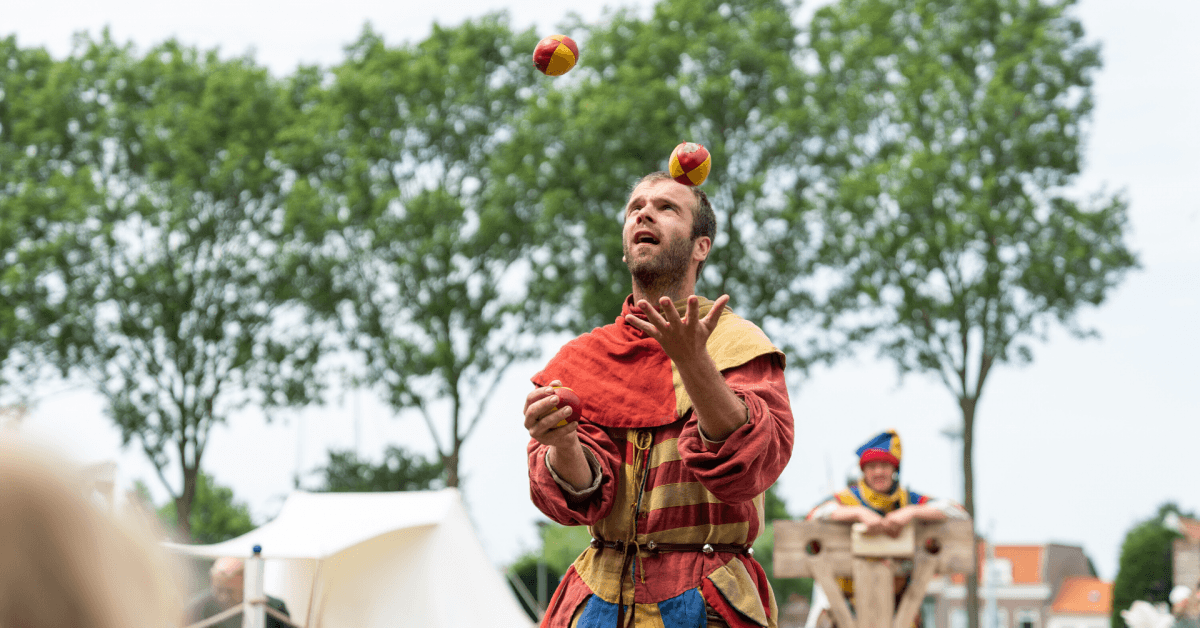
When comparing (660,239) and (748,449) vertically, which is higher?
(660,239)

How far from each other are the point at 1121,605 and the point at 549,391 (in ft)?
65.9

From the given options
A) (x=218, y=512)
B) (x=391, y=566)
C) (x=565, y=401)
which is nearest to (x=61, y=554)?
(x=565, y=401)

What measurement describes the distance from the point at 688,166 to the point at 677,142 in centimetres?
1670

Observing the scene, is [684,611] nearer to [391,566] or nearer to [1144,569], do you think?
[391,566]

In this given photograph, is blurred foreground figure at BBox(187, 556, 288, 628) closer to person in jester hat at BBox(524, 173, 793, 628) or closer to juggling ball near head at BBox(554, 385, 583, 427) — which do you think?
person in jester hat at BBox(524, 173, 793, 628)

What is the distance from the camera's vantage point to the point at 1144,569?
19.9 m

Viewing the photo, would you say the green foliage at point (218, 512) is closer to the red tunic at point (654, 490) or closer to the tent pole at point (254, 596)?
the tent pole at point (254, 596)

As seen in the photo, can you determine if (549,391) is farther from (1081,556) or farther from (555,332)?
(1081,556)

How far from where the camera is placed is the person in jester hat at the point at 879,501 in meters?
5.41

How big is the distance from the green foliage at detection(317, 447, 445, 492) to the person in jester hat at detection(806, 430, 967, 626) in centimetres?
1690

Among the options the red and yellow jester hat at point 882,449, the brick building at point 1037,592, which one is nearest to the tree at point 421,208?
the red and yellow jester hat at point 882,449

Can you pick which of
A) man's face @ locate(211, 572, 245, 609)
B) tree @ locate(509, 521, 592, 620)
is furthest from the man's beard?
tree @ locate(509, 521, 592, 620)

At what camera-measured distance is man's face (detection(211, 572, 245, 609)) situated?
29.2 feet

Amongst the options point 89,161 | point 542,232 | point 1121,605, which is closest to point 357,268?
point 542,232
